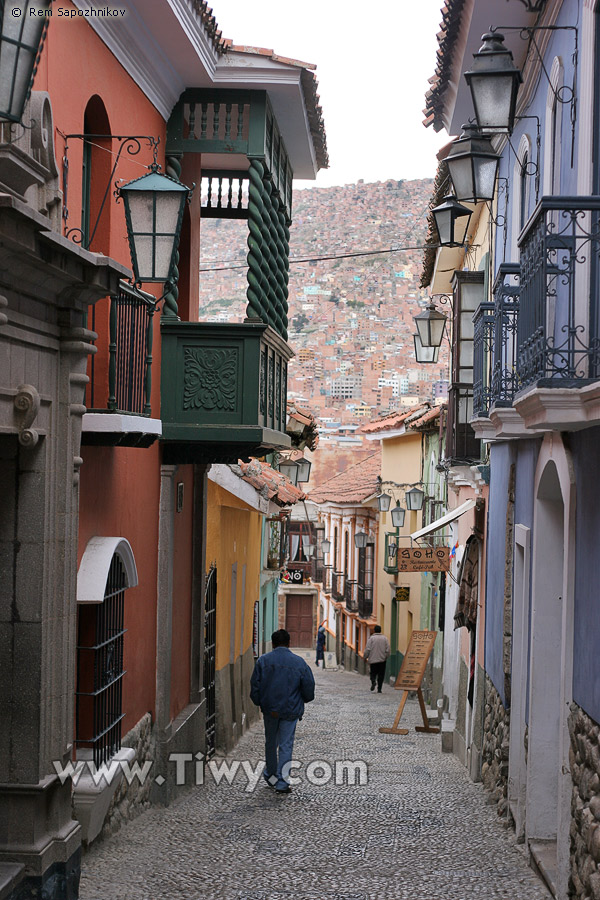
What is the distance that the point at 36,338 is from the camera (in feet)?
20.3

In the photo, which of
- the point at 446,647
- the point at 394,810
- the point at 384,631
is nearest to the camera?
the point at 394,810

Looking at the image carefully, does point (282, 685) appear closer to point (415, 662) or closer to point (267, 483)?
point (267, 483)

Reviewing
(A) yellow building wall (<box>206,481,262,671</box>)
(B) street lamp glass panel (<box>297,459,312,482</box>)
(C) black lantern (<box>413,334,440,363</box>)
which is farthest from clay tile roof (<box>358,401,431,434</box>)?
(C) black lantern (<box>413,334,440,363</box>)

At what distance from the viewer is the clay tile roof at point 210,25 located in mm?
9464

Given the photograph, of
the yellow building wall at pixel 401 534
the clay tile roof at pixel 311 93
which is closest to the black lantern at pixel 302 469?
the yellow building wall at pixel 401 534

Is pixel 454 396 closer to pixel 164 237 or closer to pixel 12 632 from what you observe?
pixel 164 237

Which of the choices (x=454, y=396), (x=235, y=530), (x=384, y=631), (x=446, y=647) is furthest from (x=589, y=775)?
(x=384, y=631)

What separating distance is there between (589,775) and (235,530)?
11.2 meters

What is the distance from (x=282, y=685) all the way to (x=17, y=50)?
25.5 ft

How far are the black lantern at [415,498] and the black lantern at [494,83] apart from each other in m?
19.9

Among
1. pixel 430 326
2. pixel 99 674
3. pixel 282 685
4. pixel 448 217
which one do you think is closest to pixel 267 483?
pixel 430 326

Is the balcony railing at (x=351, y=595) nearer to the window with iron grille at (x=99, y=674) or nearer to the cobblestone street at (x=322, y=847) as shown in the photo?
the cobblestone street at (x=322, y=847)

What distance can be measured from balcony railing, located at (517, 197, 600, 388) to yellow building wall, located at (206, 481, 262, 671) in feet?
25.3

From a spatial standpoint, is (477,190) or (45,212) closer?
(45,212)
